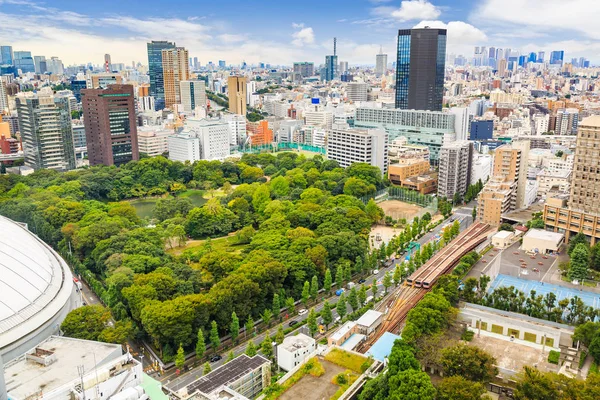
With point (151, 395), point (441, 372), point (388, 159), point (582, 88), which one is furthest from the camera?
point (582, 88)

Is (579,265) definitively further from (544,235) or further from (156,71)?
(156,71)

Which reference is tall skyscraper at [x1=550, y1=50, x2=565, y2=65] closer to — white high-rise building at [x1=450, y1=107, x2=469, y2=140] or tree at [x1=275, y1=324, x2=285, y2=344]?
white high-rise building at [x1=450, y1=107, x2=469, y2=140]

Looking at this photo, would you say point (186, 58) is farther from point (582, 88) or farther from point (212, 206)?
point (582, 88)

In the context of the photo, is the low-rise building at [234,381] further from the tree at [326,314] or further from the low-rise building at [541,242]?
the low-rise building at [541,242]

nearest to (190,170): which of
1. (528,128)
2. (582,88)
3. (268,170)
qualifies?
(268,170)

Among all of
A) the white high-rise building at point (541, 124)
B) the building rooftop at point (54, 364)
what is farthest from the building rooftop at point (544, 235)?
the white high-rise building at point (541, 124)

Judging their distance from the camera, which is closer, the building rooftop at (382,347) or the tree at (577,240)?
the building rooftop at (382,347)

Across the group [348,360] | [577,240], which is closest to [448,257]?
[577,240]
